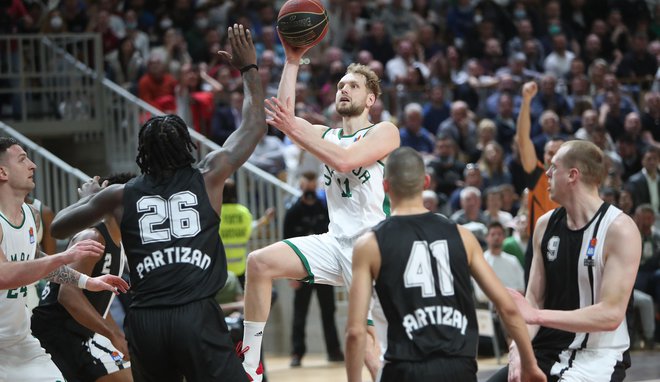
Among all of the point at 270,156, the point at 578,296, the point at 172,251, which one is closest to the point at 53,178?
the point at 270,156

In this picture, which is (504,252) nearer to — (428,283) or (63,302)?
(63,302)

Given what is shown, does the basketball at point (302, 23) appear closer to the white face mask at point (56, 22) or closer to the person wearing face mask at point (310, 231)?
the person wearing face mask at point (310, 231)

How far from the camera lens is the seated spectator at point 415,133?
13.7 meters

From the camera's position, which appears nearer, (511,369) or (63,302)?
(511,369)

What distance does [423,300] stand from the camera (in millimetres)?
4578

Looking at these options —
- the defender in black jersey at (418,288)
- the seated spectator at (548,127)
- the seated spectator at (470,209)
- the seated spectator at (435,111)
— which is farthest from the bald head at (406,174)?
the seated spectator at (435,111)

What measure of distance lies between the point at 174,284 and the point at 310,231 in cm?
635

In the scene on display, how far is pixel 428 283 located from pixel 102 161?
10056 mm

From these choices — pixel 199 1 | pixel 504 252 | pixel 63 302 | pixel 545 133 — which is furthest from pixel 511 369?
pixel 199 1

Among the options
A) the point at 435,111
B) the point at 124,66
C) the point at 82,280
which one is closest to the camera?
the point at 82,280

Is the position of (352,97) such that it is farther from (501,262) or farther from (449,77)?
(449,77)

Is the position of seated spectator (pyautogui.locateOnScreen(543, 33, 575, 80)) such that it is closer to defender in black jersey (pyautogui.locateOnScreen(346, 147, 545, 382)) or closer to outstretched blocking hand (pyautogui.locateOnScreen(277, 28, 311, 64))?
outstretched blocking hand (pyautogui.locateOnScreen(277, 28, 311, 64))

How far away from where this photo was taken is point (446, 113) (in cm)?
1482

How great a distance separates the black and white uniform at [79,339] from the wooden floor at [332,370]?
11.6ft
